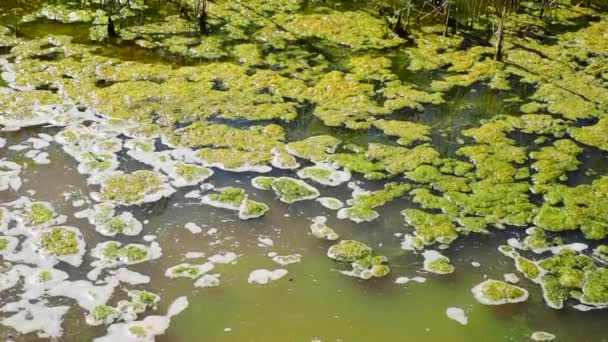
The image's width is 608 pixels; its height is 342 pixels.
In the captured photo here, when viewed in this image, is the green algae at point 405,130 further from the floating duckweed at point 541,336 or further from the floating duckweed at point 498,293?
the floating duckweed at point 541,336

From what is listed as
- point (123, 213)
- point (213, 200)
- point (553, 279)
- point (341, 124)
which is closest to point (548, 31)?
point (341, 124)

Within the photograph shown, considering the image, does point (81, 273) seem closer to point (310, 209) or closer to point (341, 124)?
point (310, 209)

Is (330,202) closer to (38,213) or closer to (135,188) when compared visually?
(135,188)

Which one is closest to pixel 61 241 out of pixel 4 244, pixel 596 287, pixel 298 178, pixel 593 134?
pixel 4 244

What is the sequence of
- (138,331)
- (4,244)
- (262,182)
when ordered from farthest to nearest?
(262,182) → (4,244) → (138,331)

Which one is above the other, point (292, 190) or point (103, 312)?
point (292, 190)

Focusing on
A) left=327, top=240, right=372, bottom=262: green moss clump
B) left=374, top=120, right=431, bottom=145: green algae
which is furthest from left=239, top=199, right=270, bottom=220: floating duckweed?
left=374, top=120, right=431, bottom=145: green algae
